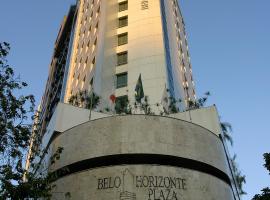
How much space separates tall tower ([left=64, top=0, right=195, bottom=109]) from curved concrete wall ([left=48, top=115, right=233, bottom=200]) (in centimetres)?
804

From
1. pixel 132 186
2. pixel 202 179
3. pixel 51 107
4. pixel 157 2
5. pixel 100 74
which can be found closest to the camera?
pixel 132 186

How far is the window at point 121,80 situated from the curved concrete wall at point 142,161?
33.7 feet

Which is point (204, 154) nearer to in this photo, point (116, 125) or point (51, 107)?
point (116, 125)

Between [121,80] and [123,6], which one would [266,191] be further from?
[123,6]

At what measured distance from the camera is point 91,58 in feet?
111

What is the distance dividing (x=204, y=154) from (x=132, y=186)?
4.42 m

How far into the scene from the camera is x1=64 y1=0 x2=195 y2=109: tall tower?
90.8 ft

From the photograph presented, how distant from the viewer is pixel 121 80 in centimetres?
2877

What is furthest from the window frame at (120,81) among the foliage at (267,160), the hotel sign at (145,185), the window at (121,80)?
the foliage at (267,160)

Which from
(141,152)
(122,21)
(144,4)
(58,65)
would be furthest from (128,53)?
(58,65)

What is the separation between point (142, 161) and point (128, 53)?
1533 cm

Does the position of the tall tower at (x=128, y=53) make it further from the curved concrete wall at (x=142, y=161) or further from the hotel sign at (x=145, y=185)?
the hotel sign at (x=145, y=185)

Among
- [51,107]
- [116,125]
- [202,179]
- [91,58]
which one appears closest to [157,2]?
[91,58]

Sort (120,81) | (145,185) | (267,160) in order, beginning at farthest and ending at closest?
(120,81) → (267,160) → (145,185)
